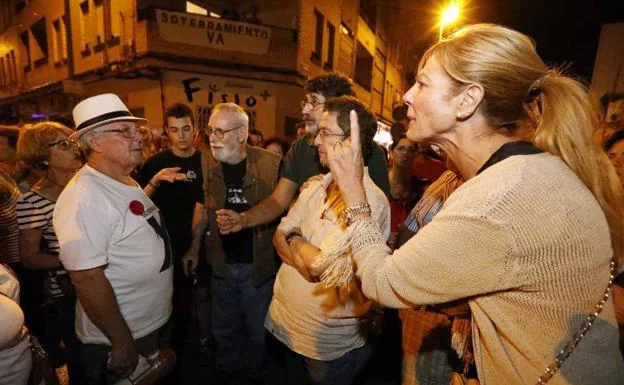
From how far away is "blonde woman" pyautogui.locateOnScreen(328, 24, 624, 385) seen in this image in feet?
3.17

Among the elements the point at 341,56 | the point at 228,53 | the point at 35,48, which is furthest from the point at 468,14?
the point at 35,48

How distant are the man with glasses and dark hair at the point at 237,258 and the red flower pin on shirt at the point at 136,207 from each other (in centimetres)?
114

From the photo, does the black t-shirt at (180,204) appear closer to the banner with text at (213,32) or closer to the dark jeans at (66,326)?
the dark jeans at (66,326)

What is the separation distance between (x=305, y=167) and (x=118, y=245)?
5.17 ft

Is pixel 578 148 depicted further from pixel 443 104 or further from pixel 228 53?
pixel 228 53

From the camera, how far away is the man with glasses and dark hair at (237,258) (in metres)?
3.25

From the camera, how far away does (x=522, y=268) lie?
3.17 feet

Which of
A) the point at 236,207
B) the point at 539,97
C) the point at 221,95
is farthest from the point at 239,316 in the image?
the point at 221,95

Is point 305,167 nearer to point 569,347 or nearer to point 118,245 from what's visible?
point 118,245

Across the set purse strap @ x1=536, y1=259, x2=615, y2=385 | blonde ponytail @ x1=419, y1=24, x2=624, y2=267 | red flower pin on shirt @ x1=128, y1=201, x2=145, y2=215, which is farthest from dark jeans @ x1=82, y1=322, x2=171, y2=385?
blonde ponytail @ x1=419, y1=24, x2=624, y2=267

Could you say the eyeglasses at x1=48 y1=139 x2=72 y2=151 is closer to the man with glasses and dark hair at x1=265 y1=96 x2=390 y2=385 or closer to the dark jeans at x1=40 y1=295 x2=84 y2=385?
the dark jeans at x1=40 y1=295 x2=84 y2=385

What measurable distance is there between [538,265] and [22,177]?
16.1 ft

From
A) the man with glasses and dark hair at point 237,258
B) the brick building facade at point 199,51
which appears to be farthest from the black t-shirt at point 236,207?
the brick building facade at point 199,51

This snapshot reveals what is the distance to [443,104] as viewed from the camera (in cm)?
120
